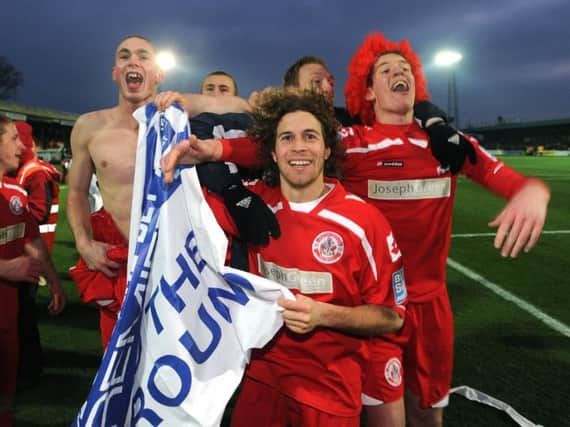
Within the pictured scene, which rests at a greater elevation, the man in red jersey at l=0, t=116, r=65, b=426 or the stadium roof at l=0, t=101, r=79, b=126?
the stadium roof at l=0, t=101, r=79, b=126

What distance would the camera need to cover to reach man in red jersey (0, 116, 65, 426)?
9.00ft

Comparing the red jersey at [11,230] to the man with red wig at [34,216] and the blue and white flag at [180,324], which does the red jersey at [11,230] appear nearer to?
the man with red wig at [34,216]

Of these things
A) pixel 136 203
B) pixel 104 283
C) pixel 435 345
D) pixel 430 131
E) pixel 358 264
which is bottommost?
pixel 435 345

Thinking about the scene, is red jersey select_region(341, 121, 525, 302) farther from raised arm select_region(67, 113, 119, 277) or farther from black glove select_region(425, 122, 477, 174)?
raised arm select_region(67, 113, 119, 277)

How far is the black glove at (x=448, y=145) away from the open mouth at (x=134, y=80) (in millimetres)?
1622

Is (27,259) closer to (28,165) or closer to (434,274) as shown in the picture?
(434,274)

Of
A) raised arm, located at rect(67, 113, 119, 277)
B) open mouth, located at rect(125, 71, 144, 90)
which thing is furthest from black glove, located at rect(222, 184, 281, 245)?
open mouth, located at rect(125, 71, 144, 90)

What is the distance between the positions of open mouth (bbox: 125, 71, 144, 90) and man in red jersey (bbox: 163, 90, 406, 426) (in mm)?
1222

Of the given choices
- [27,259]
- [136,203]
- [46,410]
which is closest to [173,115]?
[136,203]

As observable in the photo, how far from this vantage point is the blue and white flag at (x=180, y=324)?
1.82m

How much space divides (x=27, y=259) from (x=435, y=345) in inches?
86.1

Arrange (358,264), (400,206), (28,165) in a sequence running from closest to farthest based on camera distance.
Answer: (358,264) → (400,206) → (28,165)

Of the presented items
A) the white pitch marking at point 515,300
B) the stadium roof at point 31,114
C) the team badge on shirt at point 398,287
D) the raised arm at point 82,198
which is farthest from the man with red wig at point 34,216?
the stadium roof at point 31,114

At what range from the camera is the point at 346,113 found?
307cm
